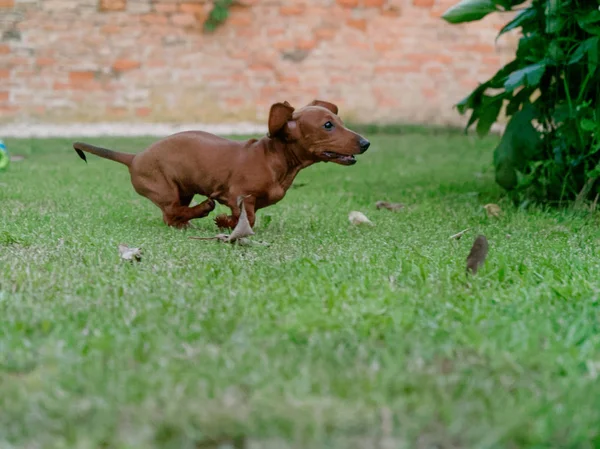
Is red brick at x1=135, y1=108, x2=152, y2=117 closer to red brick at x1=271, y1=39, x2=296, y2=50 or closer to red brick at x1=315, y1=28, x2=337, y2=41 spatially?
red brick at x1=271, y1=39, x2=296, y2=50

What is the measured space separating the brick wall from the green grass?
713 cm

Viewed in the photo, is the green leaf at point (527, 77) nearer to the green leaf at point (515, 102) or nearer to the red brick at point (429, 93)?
the green leaf at point (515, 102)

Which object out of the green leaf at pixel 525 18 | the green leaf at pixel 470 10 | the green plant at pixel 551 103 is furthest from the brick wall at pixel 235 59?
the green leaf at pixel 525 18

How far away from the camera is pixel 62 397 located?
1260 mm

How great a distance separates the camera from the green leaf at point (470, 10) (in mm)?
4090

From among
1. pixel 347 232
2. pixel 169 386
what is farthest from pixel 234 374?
pixel 347 232

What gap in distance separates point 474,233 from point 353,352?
1.64 metres

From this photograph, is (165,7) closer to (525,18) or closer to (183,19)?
(183,19)

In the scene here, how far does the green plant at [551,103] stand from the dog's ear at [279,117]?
1.10 meters

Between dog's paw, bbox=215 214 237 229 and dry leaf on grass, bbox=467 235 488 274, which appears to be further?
dog's paw, bbox=215 214 237 229

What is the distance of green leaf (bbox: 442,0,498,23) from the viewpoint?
13.4 ft

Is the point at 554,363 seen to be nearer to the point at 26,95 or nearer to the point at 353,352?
the point at 353,352

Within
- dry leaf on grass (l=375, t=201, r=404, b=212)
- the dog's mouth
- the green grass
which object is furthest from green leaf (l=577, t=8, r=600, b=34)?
the dog's mouth

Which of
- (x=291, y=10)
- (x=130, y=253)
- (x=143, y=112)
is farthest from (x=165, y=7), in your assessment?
(x=130, y=253)
